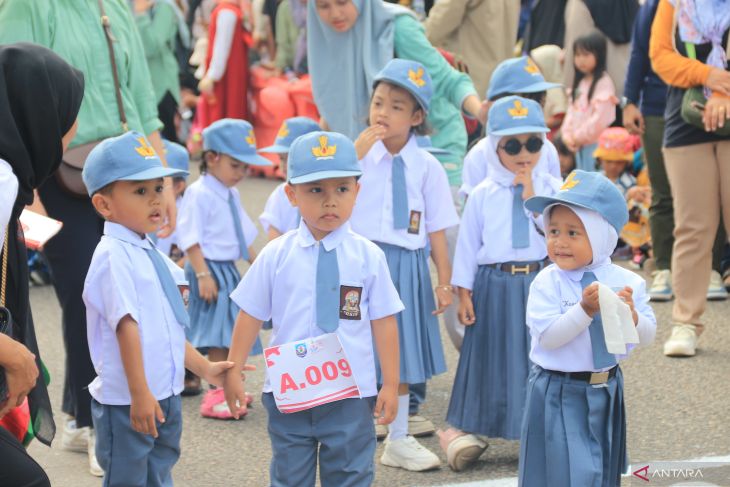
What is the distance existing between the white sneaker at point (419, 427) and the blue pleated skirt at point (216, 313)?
102 cm

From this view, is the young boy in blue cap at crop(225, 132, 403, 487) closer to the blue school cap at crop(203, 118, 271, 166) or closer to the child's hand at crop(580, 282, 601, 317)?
the child's hand at crop(580, 282, 601, 317)

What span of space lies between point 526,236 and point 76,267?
6.40ft

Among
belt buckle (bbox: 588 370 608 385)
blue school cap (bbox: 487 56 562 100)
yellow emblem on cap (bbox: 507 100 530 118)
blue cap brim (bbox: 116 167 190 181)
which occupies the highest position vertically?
blue school cap (bbox: 487 56 562 100)

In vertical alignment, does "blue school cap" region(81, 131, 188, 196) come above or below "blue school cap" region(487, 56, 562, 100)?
below

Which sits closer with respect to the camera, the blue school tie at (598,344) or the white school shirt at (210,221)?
the blue school tie at (598,344)

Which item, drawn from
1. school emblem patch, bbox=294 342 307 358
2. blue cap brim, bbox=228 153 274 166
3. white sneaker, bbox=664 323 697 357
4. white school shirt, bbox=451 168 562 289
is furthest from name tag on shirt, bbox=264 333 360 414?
white sneaker, bbox=664 323 697 357

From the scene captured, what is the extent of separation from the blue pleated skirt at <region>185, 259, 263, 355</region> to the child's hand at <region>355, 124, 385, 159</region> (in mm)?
1350

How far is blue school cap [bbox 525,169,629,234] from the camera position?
4191 millimetres

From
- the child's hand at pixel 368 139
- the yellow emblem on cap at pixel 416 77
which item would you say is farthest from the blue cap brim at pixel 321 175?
the yellow emblem on cap at pixel 416 77

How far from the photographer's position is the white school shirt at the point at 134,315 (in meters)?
4.21

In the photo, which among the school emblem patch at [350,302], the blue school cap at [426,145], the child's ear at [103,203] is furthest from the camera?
the blue school cap at [426,145]

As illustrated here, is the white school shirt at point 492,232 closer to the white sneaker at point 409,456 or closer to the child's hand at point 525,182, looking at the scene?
the child's hand at point 525,182

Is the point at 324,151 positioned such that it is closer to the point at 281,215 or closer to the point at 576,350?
the point at 576,350

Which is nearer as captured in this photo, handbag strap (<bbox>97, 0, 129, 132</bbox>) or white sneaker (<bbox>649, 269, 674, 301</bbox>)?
handbag strap (<bbox>97, 0, 129, 132</bbox>)
